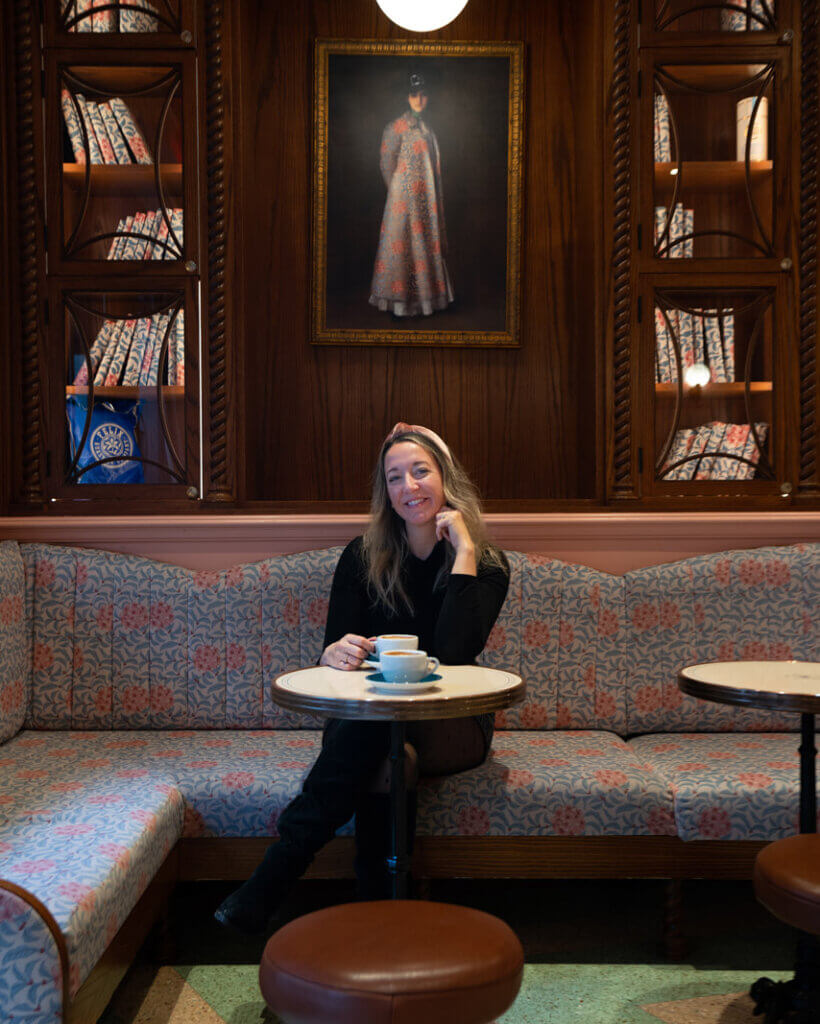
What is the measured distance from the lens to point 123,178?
297cm

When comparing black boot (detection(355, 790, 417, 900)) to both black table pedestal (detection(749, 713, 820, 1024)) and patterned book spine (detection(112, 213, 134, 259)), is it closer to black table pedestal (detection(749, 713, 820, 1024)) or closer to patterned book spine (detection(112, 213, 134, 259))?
black table pedestal (detection(749, 713, 820, 1024))

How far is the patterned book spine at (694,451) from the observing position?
3.04 metres

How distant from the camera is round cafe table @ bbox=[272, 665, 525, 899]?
1602 mm

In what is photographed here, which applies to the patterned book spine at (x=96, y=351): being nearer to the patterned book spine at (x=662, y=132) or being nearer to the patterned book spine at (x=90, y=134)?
the patterned book spine at (x=90, y=134)

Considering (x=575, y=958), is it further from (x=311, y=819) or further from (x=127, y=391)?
(x=127, y=391)

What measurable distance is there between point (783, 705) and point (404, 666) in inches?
27.1

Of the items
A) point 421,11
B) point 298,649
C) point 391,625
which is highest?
point 421,11

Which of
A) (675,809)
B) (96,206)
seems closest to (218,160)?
(96,206)

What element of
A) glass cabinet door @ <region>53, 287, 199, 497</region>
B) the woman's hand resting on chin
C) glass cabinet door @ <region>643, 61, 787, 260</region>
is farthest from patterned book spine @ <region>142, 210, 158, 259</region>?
glass cabinet door @ <region>643, 61, 787, 260</region>

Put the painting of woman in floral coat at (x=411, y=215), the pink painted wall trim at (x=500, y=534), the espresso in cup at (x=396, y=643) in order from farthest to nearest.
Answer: the painting of woman in floral coat at (x=411, y=215)
the pink painted wall trim at (x=500, y=534)
the espresso in cup at (x=396, y=643)

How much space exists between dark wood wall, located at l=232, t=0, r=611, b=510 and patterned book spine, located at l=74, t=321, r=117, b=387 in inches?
19.6

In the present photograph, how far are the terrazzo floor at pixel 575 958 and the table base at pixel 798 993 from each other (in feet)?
0.17

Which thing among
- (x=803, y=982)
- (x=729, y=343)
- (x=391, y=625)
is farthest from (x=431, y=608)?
(x=729, y=343)

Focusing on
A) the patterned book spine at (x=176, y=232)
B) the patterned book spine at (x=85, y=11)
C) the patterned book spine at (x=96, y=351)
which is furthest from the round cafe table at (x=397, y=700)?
the patterned book spine at (x=85, y=11)
